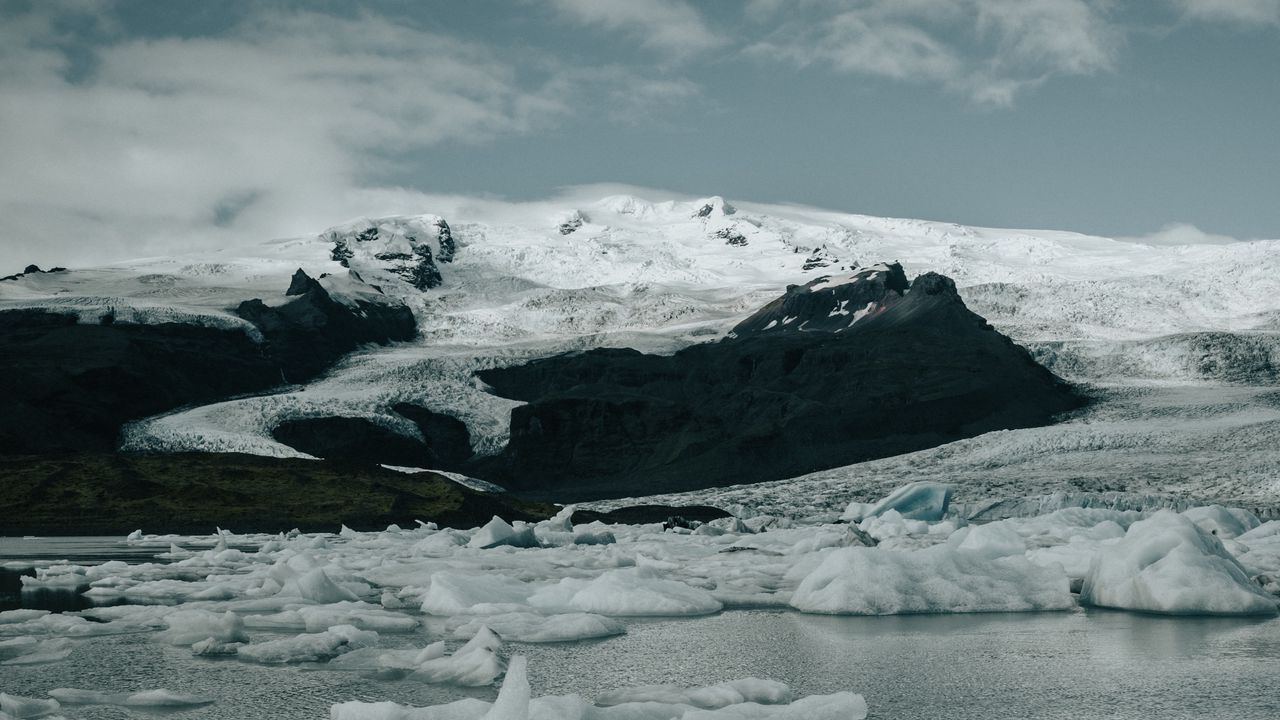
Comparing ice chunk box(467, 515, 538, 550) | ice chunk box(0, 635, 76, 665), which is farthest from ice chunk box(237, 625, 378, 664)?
ice chunk box(467, 515, 538, 550)

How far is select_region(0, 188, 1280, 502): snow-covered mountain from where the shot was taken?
7588 centimetres

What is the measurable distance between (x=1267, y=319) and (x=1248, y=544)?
376ft

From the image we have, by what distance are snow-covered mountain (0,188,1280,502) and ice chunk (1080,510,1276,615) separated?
42.5m

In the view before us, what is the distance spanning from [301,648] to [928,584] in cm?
744

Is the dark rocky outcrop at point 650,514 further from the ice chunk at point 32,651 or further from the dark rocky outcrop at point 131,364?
the dark rocky outcrop at point 131,364

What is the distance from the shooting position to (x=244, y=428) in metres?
89.9

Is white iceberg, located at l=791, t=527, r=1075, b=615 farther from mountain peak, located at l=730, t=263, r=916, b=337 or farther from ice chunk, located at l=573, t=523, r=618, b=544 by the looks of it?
mountain peak, located at l=730, t=263, r=916, b=337

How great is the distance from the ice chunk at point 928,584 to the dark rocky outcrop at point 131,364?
249ft

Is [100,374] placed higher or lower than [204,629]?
higher

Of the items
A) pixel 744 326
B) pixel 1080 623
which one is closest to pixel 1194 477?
pixel 1080 623

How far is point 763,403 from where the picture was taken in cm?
10312

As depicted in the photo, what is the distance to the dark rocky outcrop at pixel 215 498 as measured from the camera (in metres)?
46.9

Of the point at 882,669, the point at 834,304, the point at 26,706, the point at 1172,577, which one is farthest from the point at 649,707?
the point at 834,304

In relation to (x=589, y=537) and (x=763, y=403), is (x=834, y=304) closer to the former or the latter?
(x=763, y=403)
